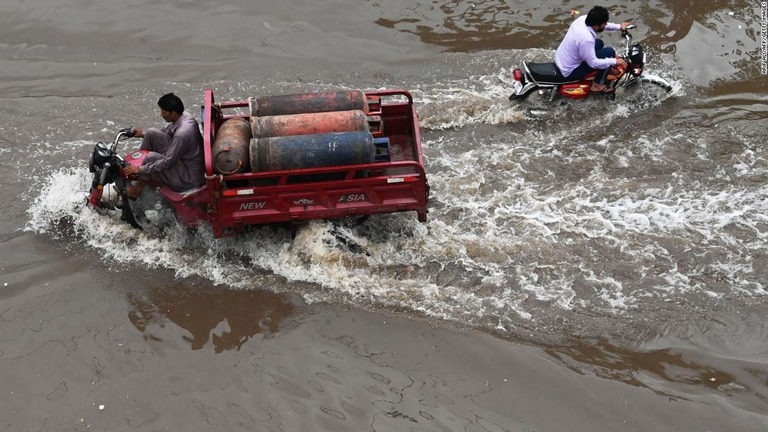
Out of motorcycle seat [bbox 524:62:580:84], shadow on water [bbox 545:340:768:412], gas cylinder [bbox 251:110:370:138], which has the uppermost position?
motorcycle seat [bbox 524:62:580:84]

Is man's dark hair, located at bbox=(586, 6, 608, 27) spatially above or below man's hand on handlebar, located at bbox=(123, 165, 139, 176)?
above

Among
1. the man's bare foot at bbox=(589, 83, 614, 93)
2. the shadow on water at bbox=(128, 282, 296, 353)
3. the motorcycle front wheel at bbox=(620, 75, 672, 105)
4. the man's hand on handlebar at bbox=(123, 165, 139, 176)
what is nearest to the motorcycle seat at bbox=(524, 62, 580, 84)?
the man's bare foot at bbox=(589, 83, 614, 93)

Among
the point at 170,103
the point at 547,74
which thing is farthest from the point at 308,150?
the point at 547,74

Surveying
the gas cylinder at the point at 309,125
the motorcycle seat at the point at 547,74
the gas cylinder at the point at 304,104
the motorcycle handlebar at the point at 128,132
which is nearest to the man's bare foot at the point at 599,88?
the motorcycle seat at the point at 547,74

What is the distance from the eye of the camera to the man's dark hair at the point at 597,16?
8.53 metres

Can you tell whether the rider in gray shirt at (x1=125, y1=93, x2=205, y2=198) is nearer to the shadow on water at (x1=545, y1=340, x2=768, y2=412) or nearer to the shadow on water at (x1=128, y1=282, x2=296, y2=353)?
the shadow on water at (x1=128, y1=282, x2=296, y2=353)

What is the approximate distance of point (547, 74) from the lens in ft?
30.0

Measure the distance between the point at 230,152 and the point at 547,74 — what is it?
193 inches

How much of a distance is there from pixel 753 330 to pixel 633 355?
1199 millimetres

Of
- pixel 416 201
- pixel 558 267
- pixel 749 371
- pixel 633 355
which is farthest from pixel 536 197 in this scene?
pixel 749 371

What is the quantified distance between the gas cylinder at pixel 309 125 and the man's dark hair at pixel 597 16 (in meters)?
3.89

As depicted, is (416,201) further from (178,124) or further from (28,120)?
(28,120)

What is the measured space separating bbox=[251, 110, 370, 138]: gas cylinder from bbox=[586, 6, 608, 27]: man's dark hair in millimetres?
3890

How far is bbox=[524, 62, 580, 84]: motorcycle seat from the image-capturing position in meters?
9.14
